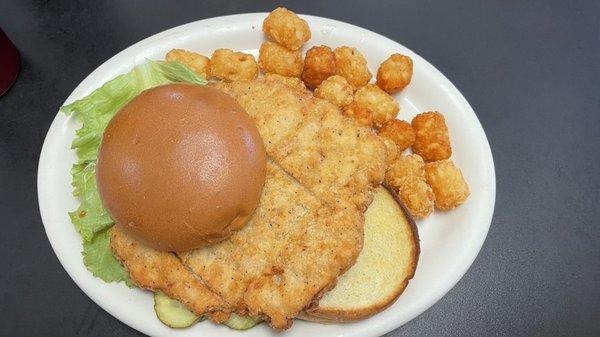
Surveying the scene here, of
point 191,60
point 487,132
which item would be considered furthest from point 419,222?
point 191,60

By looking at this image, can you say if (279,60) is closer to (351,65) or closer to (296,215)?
(351,65)

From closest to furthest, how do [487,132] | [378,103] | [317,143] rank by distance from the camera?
[317,143] < [378,103] < [487,132]

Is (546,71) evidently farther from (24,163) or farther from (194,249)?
(24,163)

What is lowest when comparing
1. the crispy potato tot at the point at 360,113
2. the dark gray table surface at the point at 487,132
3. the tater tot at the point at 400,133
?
the dark gray table surface at the point at 487,132

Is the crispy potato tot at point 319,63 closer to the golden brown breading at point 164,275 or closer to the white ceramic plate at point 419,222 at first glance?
the white ceramic plate at point 419,222

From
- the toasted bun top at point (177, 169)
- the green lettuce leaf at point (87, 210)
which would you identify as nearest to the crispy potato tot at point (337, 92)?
the toasted bun top at point (177, 169)

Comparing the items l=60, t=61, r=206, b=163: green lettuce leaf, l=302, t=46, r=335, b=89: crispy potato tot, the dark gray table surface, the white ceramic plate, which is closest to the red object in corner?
the dark gray table surface
